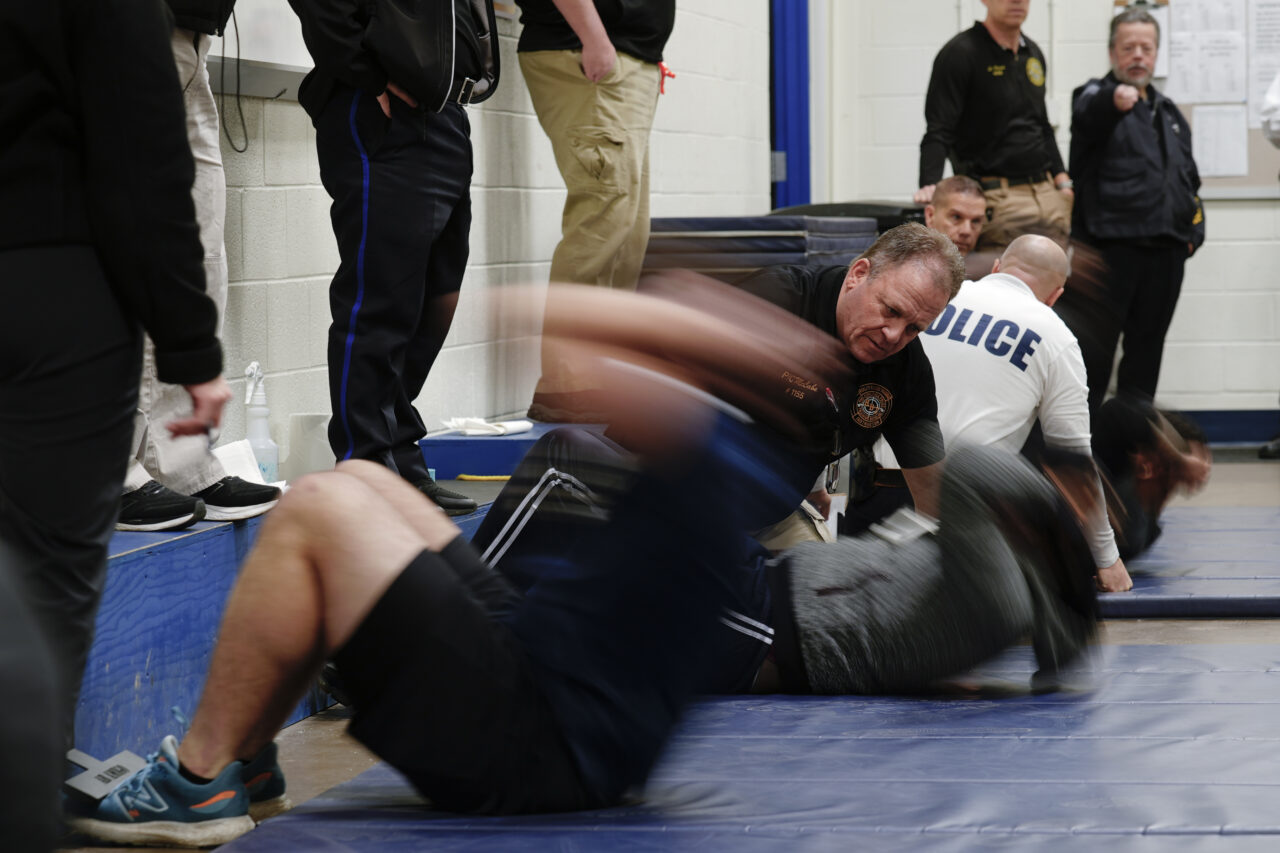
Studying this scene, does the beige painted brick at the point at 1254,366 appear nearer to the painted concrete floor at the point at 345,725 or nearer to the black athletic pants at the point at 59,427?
the painted concrete floor at the point at 345,725

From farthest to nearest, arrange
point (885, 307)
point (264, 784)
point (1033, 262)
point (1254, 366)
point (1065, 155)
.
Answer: point (1065, 155) < point (1254, 366) < point (1033, 262) < point (885, 307) < point (264, 784)

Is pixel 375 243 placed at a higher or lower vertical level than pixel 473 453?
higher

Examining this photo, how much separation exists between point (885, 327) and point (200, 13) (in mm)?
1395

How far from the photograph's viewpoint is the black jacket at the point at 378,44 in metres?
2.92

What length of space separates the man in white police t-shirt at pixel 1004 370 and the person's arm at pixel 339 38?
153cm

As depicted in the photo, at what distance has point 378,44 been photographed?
9.59 feet

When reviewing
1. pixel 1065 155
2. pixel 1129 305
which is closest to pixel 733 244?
pixel 1129 305

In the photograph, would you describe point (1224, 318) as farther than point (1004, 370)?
Yes

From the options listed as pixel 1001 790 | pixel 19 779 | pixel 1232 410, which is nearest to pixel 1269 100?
pixel 1232 410

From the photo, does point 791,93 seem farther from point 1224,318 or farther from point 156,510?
point 156,510

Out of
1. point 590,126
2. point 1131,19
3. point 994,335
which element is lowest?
point 994,335

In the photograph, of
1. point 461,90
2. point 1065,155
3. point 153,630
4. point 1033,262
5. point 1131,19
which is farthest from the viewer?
point 1065,155

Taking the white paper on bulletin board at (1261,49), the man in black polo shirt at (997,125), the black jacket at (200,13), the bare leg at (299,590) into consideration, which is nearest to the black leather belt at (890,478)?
the black jacket at (200,13)

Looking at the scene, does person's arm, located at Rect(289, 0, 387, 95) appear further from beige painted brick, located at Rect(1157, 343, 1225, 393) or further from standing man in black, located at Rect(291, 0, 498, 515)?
beige painted brick, located at Rect(1157, 343, 1225, 393)
